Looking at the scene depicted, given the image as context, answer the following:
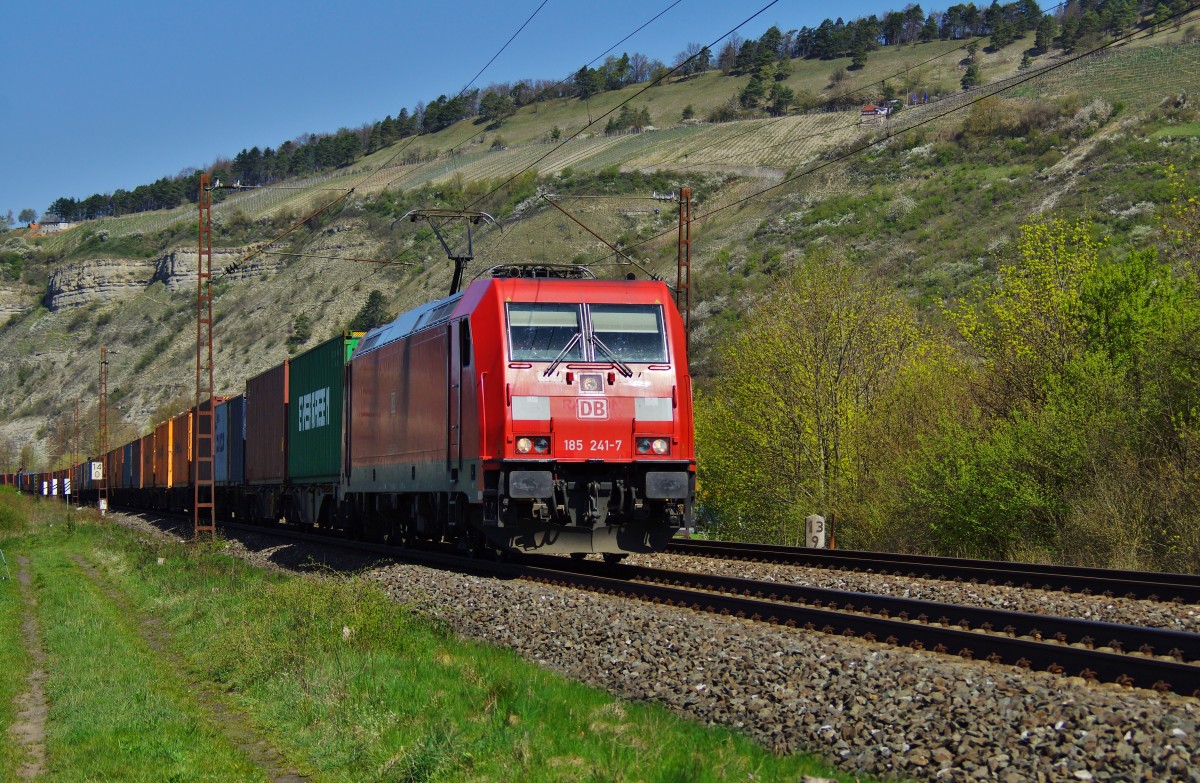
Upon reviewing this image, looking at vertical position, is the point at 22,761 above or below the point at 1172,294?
below

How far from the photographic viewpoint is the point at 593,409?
1580 centimetres

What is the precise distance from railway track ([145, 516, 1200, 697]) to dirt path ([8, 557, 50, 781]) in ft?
20.3

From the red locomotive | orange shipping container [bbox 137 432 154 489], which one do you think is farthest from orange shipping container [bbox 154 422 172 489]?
the red locomotive

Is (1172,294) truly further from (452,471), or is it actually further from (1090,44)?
(1090,44)

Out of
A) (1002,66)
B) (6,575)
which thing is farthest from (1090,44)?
(6,575)

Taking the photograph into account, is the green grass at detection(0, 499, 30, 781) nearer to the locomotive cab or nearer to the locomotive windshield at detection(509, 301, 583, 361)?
the locomotive cab

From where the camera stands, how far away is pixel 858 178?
A: 86125 millimetres

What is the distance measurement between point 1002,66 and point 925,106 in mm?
26791

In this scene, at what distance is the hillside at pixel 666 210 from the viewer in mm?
68250

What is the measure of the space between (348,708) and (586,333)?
8263 mm

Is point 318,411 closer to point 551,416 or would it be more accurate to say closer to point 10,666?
point 551,416

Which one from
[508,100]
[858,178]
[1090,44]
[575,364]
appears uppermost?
[508,100]

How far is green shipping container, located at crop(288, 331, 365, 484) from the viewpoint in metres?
24.7

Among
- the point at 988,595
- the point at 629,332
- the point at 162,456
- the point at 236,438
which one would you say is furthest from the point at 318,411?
the point at 162,456
